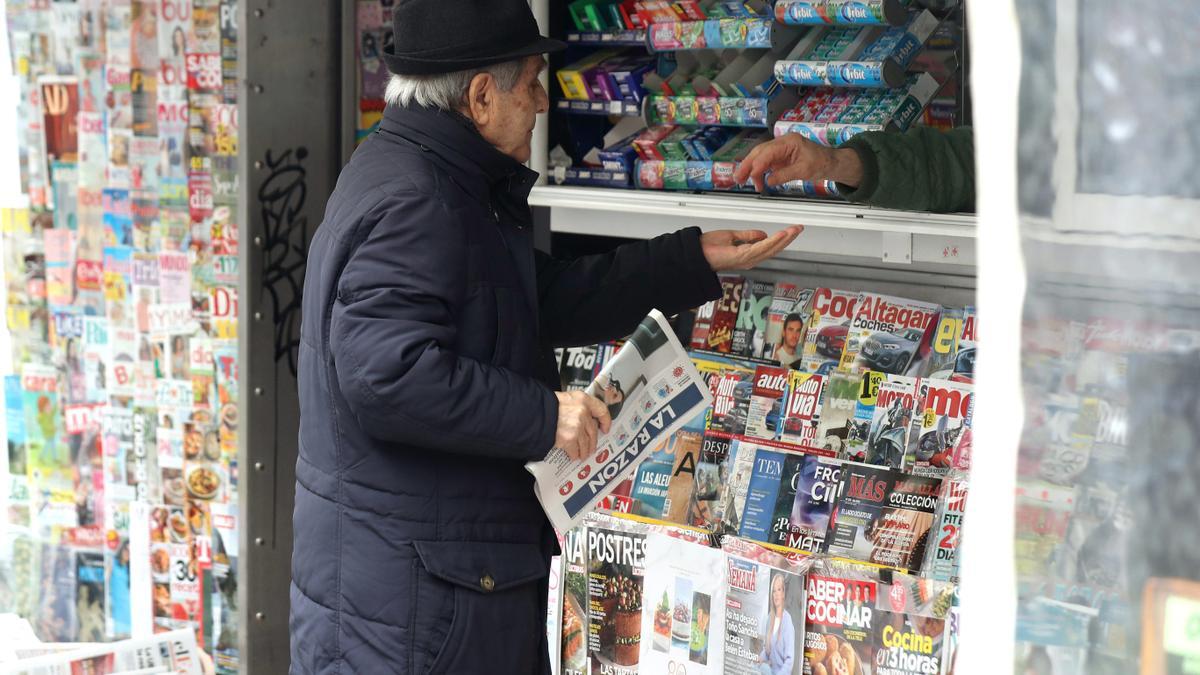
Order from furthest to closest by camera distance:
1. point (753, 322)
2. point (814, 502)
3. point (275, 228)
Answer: point (275, 228)
point (753, 322)
point (814, 502)

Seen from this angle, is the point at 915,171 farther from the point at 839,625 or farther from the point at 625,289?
the point at 839,625

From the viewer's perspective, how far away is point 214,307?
405 centimetres

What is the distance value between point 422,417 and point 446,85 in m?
0.57

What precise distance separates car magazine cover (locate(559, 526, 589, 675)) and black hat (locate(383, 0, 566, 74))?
4.36 feet

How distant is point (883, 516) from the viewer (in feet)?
9.50

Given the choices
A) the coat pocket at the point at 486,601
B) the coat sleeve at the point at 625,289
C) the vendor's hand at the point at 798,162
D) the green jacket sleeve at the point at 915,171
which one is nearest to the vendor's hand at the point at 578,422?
the coat pocket at the point at 486,601

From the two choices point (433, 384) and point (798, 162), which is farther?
point (798, 162)

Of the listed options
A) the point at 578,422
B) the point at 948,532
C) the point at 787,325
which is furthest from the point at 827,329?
the point at 578,422

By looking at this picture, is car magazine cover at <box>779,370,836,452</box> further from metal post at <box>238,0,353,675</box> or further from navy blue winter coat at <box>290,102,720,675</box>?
metal post at <box>238,0,353,675</box>

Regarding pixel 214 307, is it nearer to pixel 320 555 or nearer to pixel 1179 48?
pixel 320 555

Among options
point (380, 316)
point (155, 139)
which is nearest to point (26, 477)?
point (155, 139)

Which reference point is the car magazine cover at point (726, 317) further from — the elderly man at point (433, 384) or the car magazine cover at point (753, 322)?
the elderly man at point (433, 384)

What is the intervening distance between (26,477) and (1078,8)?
13.7ft

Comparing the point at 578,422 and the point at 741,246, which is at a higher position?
the point at 741,246
